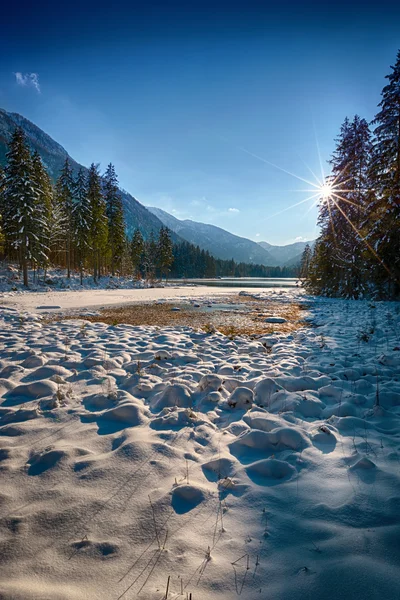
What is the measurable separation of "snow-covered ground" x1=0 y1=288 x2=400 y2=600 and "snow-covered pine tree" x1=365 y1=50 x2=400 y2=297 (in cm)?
1178

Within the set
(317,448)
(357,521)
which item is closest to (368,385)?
(317,448)

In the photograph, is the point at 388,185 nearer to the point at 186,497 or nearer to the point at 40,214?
the point at 186,497

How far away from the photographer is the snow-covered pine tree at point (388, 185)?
535 inches

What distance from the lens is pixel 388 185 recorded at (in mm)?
14359

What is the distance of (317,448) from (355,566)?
133 cm

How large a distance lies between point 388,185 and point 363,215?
293 centimetres

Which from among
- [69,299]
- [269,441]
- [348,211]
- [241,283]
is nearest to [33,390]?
[269,441]

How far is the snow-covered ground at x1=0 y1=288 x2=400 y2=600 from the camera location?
4.99ft

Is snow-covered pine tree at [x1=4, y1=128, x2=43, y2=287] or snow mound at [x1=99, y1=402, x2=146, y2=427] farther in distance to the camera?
snow-covered pine tree at [x1=4, y1=128, x2=43, y2=287]

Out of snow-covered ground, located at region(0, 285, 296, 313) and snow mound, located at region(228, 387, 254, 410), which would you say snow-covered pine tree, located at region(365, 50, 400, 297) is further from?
snow mound, located at region(228, 387, 254, 410)

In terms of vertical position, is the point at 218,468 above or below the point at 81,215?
below

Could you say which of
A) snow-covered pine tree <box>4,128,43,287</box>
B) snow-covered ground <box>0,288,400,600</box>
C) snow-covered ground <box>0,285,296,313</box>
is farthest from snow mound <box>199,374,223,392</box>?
snow-covered pine tree <box>4,128,43,287</box>

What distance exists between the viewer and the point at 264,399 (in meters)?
3.93

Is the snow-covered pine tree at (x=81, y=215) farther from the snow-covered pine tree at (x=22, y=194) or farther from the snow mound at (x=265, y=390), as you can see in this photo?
the snow mound at (x=265, y=390)
